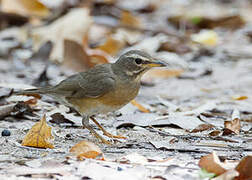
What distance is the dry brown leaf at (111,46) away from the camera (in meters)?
9.91

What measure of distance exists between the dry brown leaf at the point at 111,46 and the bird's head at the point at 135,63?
3.61 metres

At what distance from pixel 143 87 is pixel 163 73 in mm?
637

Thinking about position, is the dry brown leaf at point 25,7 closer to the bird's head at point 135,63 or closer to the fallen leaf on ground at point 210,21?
the fallen leaf on ground at point 210,21

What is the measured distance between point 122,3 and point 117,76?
7.92m

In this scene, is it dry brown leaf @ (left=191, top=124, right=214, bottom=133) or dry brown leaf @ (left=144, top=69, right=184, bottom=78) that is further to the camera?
dry brown leaf @ (left=144, top=69, right=184, bottom=78)

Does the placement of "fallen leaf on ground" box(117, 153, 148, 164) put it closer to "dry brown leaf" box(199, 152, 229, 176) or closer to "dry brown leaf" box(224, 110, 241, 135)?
"dry brown leaf" box(199, 152, 229, 176)

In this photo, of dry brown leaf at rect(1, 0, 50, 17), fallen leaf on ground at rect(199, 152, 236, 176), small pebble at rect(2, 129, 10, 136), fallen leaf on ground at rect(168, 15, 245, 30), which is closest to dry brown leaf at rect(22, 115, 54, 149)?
small pebble at rect(2, 129, 10, 136)

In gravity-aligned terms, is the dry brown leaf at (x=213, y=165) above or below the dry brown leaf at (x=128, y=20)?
below

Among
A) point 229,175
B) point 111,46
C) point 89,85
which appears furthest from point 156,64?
point 111,46

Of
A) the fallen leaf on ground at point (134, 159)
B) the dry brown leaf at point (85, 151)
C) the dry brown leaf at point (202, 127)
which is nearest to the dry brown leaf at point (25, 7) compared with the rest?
the dry brown leaf at point (202, 127)

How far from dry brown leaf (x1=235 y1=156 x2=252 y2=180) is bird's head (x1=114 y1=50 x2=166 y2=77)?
2.32 meters

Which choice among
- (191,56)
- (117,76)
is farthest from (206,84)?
(117,76)

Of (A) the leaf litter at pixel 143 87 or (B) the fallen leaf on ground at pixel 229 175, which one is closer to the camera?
(B) the fallen leaf on ground at pixel 229 175

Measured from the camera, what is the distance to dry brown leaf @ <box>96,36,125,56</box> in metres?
9.91
